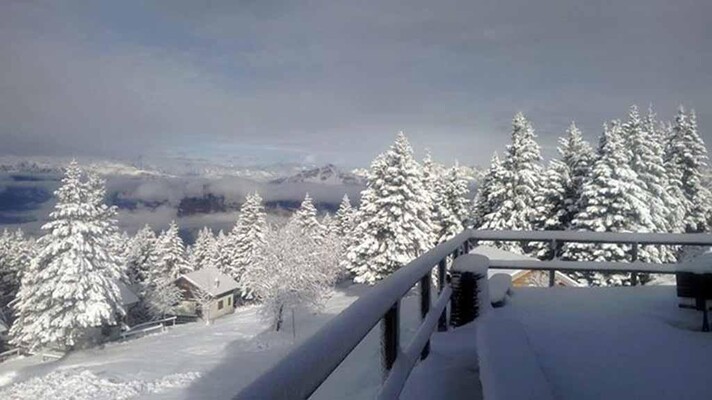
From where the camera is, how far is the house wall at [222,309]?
5275cm

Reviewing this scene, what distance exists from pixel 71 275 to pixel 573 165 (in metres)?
Result: 34.1

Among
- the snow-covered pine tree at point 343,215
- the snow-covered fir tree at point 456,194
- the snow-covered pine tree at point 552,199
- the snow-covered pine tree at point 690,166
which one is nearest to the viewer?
the snow-covered pine tree at point 552,199

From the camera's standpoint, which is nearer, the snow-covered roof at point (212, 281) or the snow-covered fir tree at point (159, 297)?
the snow-covered fir tree at point (159, 297)

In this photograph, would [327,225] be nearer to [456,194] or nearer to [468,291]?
[456,194]

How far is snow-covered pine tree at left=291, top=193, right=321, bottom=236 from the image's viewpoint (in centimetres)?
4744

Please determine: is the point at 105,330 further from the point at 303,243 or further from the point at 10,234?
the point at 10,234

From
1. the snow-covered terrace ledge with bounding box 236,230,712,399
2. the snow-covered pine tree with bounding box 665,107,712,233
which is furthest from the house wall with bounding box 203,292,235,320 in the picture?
the snow-covered terrace ledge with bounding box 236,230,712,399

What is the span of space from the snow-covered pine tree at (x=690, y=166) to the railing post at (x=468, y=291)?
3587 cm

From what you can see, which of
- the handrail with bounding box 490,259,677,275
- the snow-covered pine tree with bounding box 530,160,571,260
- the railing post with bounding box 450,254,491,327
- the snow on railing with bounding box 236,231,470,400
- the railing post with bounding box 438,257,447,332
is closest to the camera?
A: the snow on railing with bounding box 236,231,470,400

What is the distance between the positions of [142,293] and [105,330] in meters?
13.6

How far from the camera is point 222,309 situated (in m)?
56.1

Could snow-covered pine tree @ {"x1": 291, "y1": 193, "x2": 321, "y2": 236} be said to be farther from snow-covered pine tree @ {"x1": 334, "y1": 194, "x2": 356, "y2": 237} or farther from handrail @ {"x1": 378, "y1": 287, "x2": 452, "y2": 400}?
handrail @ {"x1": 378, "y1": 287, "x2": 452, "y2": 400}

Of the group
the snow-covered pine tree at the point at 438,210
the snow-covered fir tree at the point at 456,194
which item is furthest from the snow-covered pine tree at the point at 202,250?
the snow-covered fir tree at the point at 456,194

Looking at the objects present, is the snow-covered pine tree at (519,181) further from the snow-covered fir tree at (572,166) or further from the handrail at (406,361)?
the handrail at (406,361)
